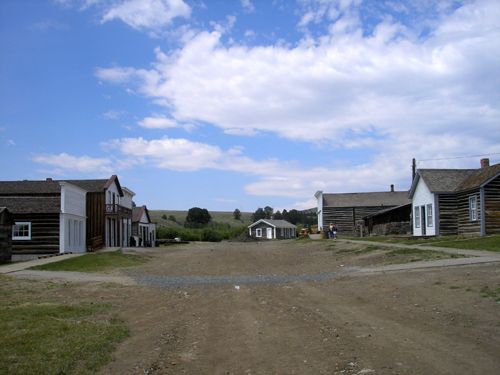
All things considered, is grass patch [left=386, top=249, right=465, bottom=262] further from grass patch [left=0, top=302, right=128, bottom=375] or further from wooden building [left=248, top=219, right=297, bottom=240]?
wooden building [left=248, top=219, right=297, bottom=240]

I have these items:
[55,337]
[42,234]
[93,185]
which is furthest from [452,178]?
[55,337]

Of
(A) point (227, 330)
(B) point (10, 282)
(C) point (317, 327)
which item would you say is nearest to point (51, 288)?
(B) point (10, 282)

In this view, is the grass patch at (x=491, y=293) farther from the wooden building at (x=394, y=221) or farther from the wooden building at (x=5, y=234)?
the wooden building at (x=394, y=221)

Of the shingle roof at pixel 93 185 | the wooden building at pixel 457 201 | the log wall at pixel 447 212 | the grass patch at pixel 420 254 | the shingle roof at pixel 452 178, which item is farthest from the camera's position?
the shingle roof at pixel 93 185

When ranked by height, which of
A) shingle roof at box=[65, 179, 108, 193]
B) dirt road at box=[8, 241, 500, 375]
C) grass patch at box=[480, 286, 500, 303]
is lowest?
dirt road at box=[8, 241, 500, 375]

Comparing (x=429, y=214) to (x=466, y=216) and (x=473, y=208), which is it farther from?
(x=473, y=208)

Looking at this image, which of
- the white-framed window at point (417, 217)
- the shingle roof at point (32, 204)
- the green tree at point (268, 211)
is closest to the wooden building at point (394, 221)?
the white-framed window at point (417, 217)

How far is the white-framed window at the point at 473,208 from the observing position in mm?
33375

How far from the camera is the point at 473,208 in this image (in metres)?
33.7

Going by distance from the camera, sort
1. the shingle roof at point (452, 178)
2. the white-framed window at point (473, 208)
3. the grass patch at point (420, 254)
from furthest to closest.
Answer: the shingle roof at point (452, 178) → the white-framed window at point (473, 208) → the grass patch at point (420, 254)

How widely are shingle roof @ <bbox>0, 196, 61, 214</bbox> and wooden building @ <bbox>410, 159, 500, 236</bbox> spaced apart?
81.6 ft

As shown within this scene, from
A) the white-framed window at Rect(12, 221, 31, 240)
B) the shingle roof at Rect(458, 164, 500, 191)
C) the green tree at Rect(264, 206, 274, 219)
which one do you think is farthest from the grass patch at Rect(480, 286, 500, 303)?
the green tree at Rect(264, 206, 274, 219)

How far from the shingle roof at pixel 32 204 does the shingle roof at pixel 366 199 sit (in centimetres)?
4287

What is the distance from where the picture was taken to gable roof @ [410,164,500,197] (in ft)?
111
